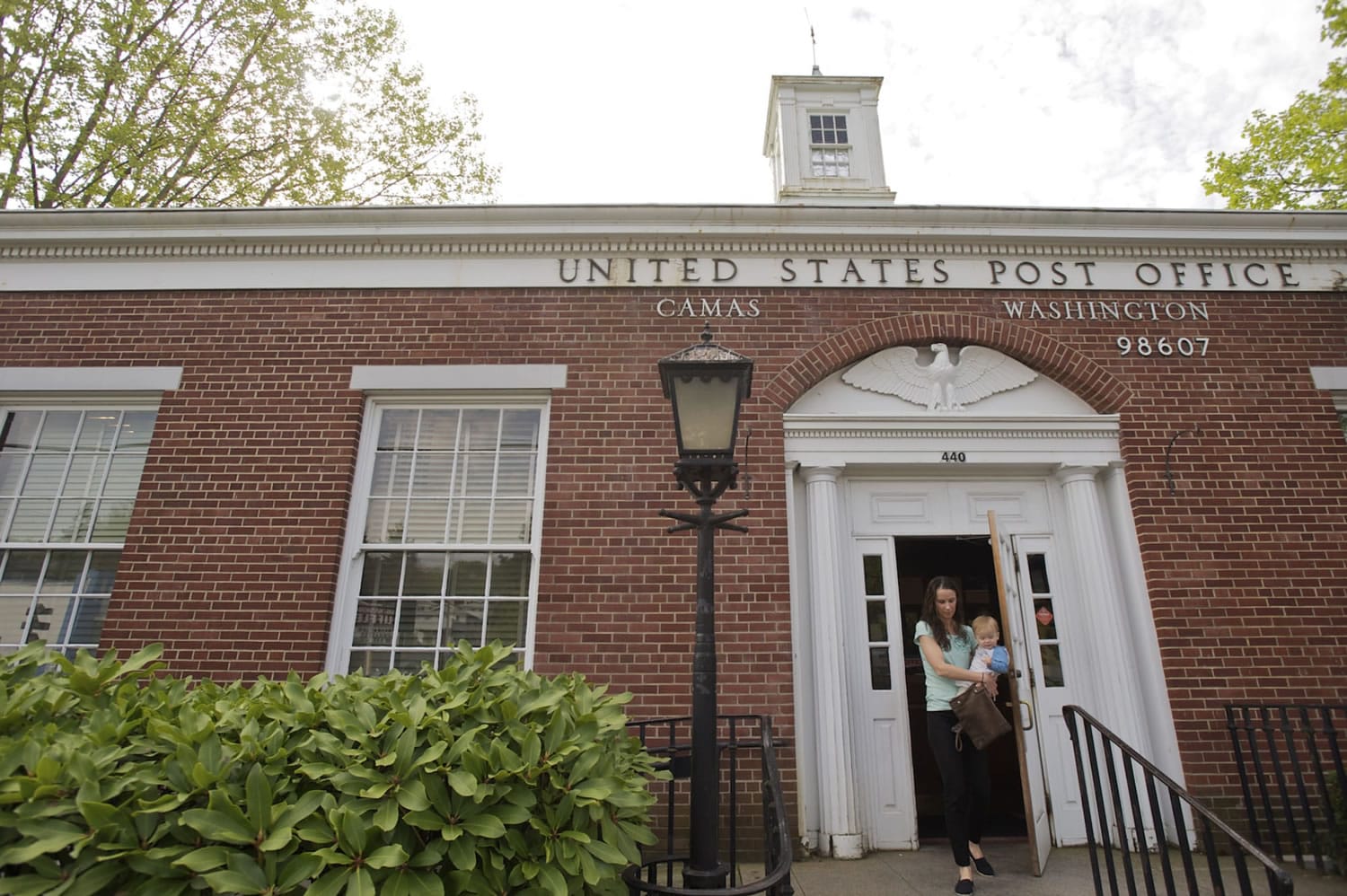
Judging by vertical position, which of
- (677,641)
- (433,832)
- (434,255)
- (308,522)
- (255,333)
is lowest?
(433,832)

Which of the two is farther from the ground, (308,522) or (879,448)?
(879,448)

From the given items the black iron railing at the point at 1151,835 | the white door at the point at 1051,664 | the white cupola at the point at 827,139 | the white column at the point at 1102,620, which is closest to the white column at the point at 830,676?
the white door at the point at 1051,664

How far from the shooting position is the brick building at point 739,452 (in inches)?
194

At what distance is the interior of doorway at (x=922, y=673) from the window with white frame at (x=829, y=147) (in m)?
6.22

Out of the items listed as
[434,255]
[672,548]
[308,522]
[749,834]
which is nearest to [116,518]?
[308,522]

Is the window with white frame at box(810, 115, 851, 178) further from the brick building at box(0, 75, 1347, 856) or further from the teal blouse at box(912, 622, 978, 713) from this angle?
the teal blouse at box(912, 622, 978, 713)

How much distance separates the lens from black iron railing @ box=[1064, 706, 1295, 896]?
2800 millimetres

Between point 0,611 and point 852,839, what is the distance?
6.40 m

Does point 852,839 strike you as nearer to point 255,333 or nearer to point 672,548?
point 672,548

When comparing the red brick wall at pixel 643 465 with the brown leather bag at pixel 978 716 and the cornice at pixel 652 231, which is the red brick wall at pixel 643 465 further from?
the brown leather bag at pixel 978 716

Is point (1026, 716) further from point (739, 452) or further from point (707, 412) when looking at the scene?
point (707, 412)

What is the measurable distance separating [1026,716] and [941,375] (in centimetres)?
255

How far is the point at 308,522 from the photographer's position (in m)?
5.21

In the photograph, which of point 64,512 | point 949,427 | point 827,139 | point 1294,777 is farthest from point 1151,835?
point 827,139
